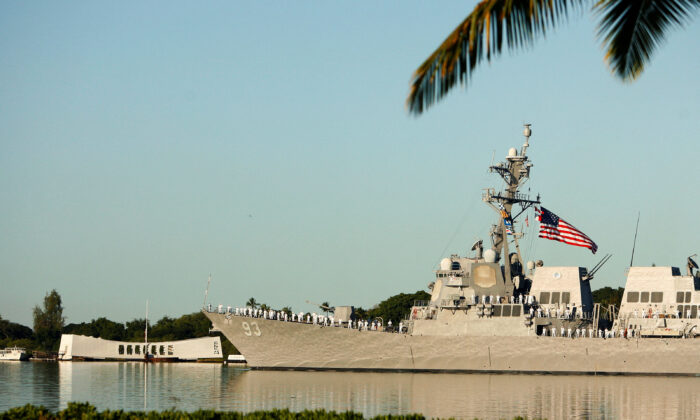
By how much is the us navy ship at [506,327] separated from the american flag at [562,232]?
10.2ft

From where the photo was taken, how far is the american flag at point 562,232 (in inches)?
1834

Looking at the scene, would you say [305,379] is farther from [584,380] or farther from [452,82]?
[452,82]

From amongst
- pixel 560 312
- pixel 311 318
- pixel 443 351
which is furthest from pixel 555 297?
pixel 311 318

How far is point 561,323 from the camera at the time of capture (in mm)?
47750

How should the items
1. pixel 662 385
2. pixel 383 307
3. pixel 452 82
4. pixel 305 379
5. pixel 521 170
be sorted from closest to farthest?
pixel 452 82
pixel 662 385
pixel 305 379
pixel 521 170
pixel 383 307

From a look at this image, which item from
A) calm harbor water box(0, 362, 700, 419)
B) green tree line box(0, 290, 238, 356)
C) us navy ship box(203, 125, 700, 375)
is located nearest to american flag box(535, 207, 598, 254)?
us navy ship box(203, 125, 700, 375)

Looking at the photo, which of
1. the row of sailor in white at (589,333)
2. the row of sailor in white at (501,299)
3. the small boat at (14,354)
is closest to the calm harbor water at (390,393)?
the row of sailor in white at (589,333)

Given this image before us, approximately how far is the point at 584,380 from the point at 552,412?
→ 14.9 meters

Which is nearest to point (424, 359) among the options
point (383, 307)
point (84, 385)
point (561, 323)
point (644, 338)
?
point (561, 323)

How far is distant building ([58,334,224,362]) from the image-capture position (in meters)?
77.1

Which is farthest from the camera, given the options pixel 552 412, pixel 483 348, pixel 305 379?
pixel 483 348

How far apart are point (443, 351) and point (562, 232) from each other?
8.83 m

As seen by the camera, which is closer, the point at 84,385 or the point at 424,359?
the point at 84,385

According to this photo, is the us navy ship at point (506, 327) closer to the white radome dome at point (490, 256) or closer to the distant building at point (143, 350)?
the white radome dome at point (490, 256)
